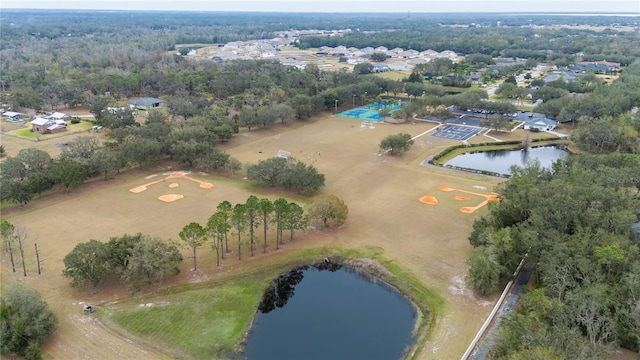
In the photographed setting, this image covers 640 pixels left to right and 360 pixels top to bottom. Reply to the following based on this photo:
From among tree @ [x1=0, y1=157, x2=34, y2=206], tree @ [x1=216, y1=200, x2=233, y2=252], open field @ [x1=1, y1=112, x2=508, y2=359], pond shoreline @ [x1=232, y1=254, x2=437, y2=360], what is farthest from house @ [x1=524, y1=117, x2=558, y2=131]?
tree @ [x1=0, y1=157, x2=34, y2=206]

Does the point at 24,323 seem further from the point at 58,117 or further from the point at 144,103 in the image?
the point at 144,103

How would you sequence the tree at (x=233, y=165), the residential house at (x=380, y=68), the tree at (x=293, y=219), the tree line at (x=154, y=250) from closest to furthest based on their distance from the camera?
the tree line at (x=154, y=250) → the tree at (x=293, y=219) → the tree at (x=233, y=165) → the residential house at (x=380, y=68)

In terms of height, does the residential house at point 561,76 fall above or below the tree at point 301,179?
above

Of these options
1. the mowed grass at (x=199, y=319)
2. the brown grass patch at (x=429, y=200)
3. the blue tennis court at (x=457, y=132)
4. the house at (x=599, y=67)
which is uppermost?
the house at (x=599, y=67)

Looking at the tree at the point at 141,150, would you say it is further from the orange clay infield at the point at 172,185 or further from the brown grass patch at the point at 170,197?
the brown grass patch at the point at 170,197

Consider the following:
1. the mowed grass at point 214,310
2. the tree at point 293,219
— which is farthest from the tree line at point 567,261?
the tree at point 293,219

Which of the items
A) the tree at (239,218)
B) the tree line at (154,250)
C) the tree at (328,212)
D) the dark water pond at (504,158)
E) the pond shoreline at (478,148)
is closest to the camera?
the tree line at (154,250)
